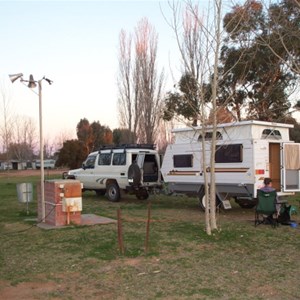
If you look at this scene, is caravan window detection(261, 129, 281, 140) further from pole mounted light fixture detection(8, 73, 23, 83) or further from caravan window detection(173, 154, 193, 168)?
pole mounted light fixture detection(8, 73, 23, 83)

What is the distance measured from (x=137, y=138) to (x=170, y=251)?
20.2 metres

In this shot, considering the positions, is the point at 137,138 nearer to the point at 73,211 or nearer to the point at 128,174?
the point at 128,174

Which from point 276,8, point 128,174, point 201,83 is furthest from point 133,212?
point 276,8

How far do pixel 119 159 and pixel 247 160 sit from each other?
20.3ft

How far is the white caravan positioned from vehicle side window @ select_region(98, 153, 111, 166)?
15.2 ft

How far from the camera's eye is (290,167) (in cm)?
1276

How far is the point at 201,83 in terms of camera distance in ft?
29.9

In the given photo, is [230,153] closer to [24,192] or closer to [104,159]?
[24,192]

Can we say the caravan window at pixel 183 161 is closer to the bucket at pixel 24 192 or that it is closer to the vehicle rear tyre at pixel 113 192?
the vehicle rear tyre at pixel 113 192

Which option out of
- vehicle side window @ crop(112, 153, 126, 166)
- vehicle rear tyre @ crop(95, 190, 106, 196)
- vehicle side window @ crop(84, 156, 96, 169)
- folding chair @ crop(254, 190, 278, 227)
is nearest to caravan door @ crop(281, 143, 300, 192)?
folding chair @ crop(254, 190, 278, 227)

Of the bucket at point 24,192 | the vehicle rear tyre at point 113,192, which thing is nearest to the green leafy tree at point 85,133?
the vehicle rear tyre at point 113,192

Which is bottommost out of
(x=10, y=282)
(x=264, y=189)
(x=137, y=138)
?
(x=10, y=282)

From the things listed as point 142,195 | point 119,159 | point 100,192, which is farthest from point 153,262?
point 100,192

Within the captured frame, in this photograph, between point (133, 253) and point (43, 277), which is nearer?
point (43, 277)
